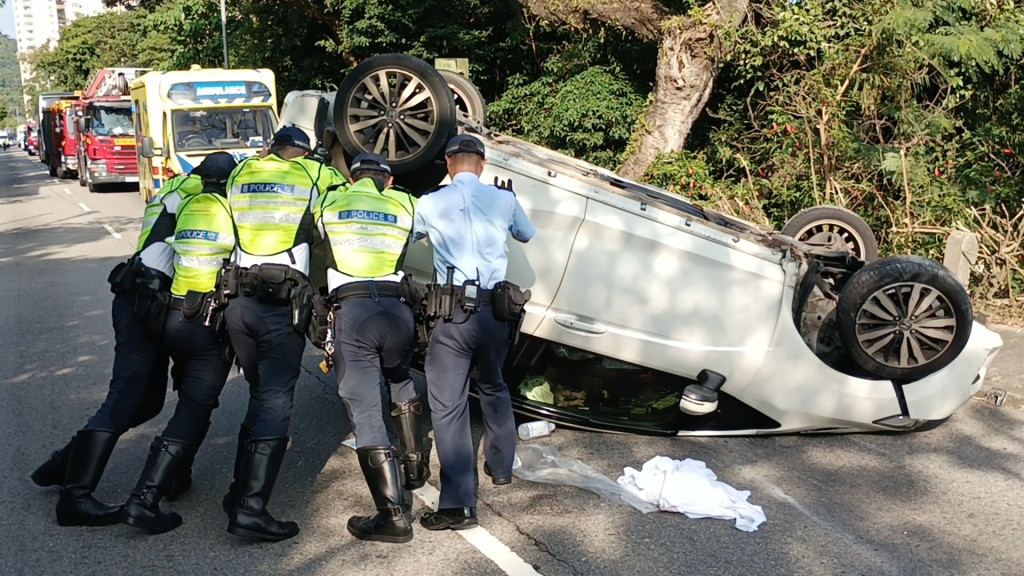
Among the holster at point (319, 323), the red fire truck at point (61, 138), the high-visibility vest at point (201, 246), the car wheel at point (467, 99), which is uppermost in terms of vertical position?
the car wheel at point (467, 99)

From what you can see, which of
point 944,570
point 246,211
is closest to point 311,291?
point 246,211

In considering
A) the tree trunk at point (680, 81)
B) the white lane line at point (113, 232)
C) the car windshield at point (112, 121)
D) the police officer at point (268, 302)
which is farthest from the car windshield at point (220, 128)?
the police officer at point (268, 302)

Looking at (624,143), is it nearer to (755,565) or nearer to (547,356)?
(547,356)

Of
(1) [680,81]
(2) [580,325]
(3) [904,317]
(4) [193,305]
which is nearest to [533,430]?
(2) [580,325]

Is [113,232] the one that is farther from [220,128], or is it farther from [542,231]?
[542,231]

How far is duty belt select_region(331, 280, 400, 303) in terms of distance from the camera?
4.52 m

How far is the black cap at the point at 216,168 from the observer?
189 inches

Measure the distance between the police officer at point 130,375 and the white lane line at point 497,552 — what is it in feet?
4.94

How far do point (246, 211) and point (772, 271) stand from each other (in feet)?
9.09

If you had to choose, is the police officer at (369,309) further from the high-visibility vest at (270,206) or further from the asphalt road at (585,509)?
the asphalt road at (585,509)

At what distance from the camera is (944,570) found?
411 cm

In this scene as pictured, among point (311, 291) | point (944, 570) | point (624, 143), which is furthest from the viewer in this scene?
point (624, 143)

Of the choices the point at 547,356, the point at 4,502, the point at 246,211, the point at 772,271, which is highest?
the point at 246,211

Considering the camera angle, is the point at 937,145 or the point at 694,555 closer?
the point at 694,555
